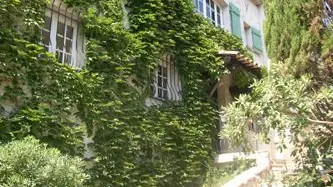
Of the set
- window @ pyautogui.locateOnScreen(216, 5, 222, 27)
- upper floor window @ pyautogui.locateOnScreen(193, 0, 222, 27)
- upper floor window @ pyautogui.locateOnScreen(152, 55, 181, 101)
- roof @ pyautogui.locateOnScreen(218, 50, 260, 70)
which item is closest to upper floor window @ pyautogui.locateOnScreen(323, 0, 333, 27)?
roof @ pyautogui.locateOnScreen(218, 50, 260, 70)

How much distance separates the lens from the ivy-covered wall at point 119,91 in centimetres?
657

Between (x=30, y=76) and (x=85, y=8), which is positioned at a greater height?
(x=85, y=8)

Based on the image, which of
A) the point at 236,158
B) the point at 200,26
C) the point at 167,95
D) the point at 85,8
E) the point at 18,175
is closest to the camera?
the point at 18,175

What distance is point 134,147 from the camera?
26.6 feet

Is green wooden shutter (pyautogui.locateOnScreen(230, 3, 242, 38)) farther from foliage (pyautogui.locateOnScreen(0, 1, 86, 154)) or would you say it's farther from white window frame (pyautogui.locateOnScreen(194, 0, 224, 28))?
foliage (pyautogui.locateOnScreen(0, 1, 86, 154))

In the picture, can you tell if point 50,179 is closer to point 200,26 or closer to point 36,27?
point 36,27

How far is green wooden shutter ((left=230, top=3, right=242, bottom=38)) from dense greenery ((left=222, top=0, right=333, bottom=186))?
6.04 m

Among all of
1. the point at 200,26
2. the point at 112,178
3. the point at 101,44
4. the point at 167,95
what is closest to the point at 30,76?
the point at 101,44

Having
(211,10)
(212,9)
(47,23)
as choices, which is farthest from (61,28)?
(212,9)

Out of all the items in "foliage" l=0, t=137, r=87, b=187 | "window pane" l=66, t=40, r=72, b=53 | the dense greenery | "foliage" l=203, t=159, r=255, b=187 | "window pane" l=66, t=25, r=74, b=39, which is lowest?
"foliage" l=203, t=159, r=255, b=187

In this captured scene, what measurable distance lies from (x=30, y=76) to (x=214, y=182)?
17.3ft

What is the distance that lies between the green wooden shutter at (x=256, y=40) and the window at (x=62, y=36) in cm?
926

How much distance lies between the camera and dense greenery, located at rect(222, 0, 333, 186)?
6.18m

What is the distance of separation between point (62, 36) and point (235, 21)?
8134 millimetres
